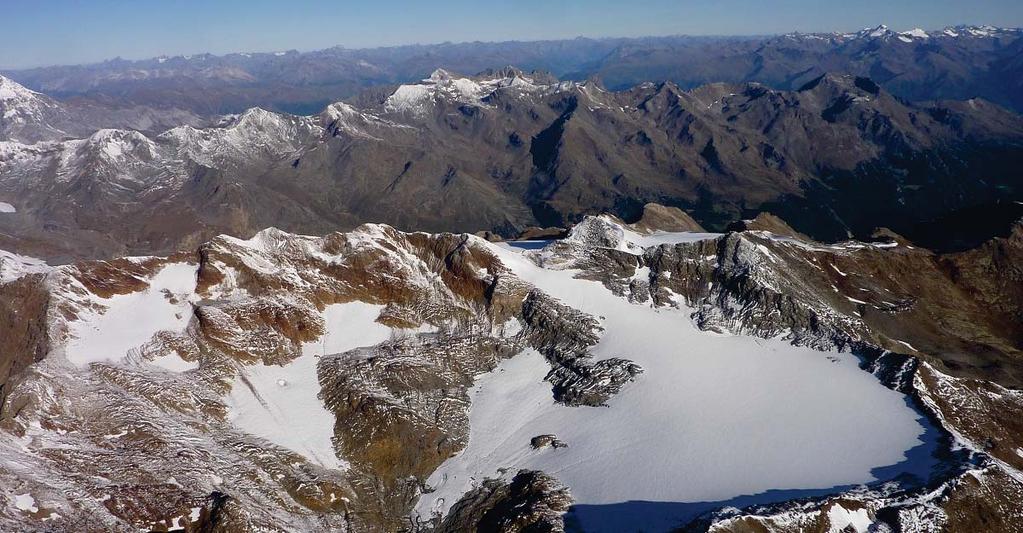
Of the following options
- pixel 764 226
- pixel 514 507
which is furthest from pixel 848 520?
pixel 764 226

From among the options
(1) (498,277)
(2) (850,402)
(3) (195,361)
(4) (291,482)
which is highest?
(1) (498,277)

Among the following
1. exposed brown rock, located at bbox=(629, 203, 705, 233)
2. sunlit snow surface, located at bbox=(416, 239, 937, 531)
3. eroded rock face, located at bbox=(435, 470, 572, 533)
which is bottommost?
eroded rock face, located at bbox=(435, 470, 572, 533)

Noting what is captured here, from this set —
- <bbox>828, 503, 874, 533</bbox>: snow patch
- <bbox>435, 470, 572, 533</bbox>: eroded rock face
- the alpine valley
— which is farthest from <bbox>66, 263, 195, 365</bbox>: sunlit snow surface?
<bbox>828, 503, 874, 533</bbox>: snow patch

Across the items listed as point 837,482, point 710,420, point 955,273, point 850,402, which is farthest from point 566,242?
point 955,273

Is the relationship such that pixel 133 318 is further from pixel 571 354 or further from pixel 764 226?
pixel 764 226

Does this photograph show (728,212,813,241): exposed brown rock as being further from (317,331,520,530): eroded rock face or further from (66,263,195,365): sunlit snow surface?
(66,263,195,365): sunlit snow surface

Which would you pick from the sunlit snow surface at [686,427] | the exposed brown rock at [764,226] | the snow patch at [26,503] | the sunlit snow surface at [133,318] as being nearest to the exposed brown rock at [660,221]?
the exposed brown rock at [764,226]

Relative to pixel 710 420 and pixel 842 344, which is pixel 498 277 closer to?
pixel 710 420

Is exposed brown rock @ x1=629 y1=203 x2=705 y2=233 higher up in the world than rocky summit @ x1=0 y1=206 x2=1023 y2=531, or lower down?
higher up

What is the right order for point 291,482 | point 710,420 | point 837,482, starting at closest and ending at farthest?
point 837,482
point 291,482
point 710,420
